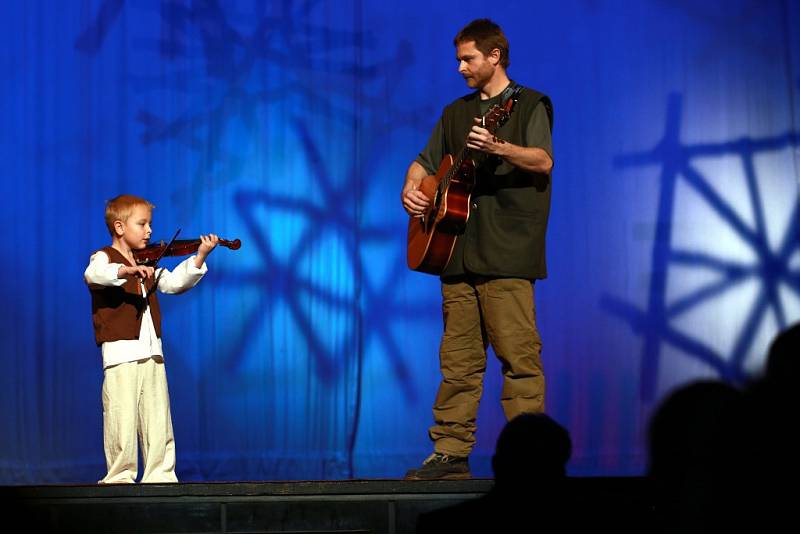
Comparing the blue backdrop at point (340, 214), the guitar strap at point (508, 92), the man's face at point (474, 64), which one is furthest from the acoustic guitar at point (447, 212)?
the blue backdrop at point (340, 214)

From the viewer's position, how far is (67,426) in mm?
5773

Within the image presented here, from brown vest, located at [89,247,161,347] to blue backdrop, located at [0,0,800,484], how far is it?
1973 mm

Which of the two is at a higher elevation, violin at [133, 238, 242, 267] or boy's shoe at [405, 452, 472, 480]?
violin at [133, 238, 242, 267]

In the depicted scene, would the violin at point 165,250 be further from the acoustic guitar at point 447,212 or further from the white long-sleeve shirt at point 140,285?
the acoustic guitar at point 447,212

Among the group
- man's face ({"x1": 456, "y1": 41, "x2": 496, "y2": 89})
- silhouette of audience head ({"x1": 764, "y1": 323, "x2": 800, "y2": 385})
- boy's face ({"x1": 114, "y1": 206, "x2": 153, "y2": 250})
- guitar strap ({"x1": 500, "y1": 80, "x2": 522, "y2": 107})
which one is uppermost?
man's face ({"x1": 456, "y1": 41, "x2": 496, "y2": 89})

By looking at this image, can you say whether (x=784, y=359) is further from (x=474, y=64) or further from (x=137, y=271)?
(x=137, y=271)

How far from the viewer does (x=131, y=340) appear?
3.83 m

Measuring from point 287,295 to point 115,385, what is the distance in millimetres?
2157

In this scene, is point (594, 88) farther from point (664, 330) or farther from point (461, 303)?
point (461, 303)

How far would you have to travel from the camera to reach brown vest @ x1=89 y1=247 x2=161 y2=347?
3.82 metres

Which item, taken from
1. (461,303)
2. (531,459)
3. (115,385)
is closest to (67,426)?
(115,385)

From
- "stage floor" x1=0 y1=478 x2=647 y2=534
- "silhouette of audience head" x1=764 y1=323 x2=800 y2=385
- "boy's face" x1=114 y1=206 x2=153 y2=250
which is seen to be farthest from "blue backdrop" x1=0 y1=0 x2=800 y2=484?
"silhouette of audience head" x1=764 y1=323 x2=800 y2=385

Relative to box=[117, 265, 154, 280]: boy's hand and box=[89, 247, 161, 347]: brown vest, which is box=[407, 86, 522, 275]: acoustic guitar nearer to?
box=[117, 265, 154, 280]: boy's hand

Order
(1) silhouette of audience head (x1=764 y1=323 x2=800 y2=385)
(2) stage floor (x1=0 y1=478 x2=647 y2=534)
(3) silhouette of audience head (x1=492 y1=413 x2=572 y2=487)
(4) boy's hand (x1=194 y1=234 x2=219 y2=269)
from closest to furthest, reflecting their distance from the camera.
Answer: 1. (1) silhouette of audience head (x1=764 y1=323 x2=800 y2=385)
2. (3) silhouette of audience head (x1=492 y1=413 x2=572 y2=487)
3. (2) stage floor (x1=0 y1=478 x2=647 y2=534)
4. (4) boy's hand (x1=194 y1=234 x2=219 y2=269)
